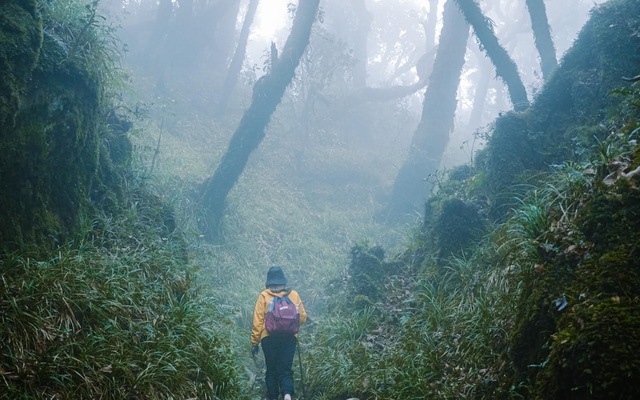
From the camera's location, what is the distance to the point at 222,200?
13.0m

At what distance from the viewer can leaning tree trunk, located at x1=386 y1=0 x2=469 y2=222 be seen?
17.2 m

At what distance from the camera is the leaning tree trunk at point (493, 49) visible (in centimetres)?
1194

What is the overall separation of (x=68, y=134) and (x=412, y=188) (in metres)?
13.0

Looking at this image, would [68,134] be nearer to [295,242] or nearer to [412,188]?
[295,242]

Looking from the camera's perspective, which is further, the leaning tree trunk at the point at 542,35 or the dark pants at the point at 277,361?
the leaning tree trunk at the point at 542,35

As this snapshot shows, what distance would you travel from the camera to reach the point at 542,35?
12.5 meters

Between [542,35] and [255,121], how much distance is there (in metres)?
8.25

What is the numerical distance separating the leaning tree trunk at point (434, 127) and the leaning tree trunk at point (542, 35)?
479cm

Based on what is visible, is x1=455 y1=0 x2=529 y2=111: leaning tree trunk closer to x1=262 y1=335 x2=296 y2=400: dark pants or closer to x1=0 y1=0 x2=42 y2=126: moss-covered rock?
x1=262 y1=335 x2=296 y2=400: dark pants

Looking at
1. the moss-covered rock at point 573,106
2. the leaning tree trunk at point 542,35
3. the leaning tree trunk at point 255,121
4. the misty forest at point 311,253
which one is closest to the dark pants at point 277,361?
the misty forest at point 311,253

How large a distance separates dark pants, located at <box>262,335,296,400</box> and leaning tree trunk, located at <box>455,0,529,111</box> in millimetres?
9084

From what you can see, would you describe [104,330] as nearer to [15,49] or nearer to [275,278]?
[275,278]

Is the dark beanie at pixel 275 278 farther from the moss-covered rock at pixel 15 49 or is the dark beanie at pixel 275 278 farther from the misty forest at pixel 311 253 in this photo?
the moss-covered rock at pixel 15 49

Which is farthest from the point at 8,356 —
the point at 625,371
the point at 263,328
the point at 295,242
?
the point at 295,242
